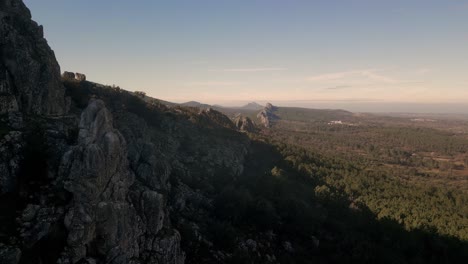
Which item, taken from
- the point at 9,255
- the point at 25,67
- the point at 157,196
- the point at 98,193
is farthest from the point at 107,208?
the point at 25,67

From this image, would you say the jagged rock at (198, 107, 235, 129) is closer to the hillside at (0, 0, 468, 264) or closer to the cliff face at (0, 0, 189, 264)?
the hillside at (0, 0, 468, 264)

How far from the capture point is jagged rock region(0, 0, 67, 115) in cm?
3378

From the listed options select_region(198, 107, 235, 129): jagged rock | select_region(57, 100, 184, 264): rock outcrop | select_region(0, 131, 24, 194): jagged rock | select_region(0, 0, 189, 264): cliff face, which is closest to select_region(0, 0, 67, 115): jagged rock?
select_region(0, 0, 189, 264): cliff face

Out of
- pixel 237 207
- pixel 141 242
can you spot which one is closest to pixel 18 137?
pixel 141 242

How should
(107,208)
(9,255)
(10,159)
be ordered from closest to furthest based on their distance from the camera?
(9,255)
(10,159)
(107,208)

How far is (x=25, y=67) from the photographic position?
35.6 m

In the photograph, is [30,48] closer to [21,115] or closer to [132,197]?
[21,115]

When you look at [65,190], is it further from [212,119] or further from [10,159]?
[212,119]

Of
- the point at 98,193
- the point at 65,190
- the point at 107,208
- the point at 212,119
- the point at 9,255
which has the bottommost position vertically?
the point at 9,255

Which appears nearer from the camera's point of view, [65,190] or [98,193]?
[65,190]

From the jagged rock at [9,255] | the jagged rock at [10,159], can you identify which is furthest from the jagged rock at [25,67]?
the jagged rock at [9,255]

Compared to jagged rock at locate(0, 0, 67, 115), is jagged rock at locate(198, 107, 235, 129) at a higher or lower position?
lower

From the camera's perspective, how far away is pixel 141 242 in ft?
97.0

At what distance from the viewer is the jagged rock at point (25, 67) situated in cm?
3378
